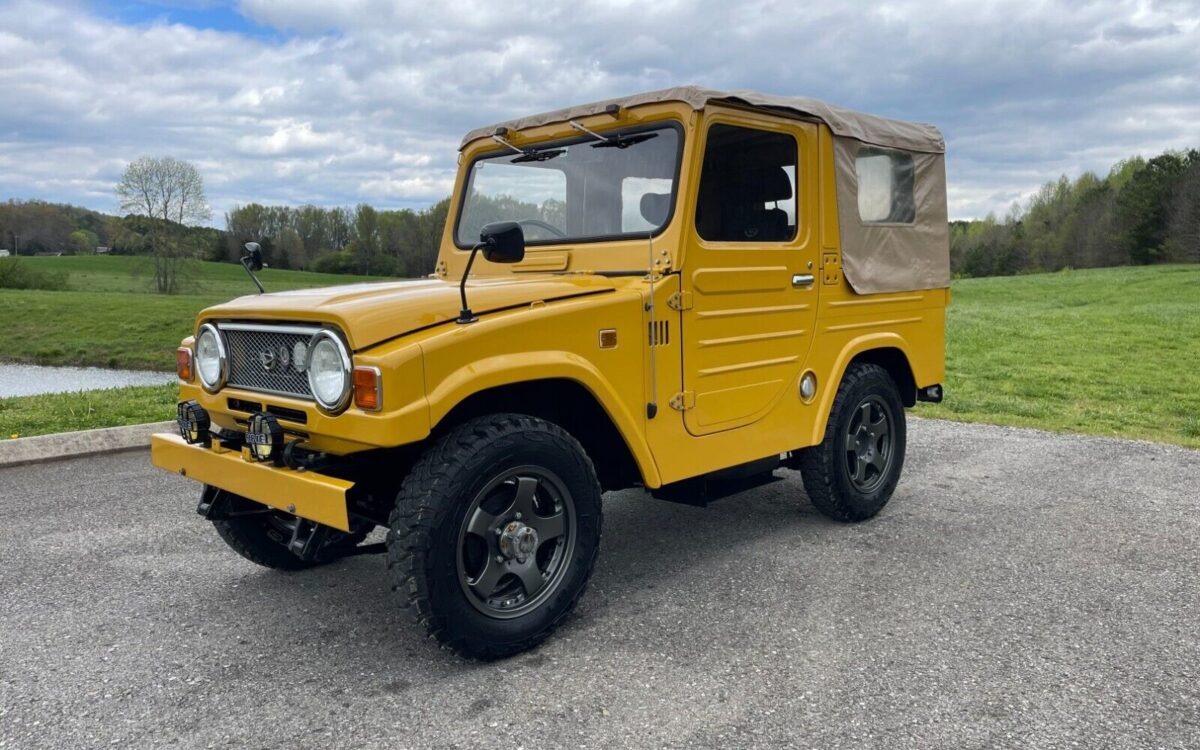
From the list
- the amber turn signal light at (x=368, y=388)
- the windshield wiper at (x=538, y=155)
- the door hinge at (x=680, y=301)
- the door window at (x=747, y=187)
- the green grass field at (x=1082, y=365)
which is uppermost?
the windshield wiper at (x=538, y=155)

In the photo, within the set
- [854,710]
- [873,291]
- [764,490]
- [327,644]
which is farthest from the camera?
[764,490]

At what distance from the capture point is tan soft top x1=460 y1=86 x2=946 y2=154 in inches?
163

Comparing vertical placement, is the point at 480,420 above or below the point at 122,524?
above

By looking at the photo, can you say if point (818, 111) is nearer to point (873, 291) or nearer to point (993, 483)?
point (873, 291)

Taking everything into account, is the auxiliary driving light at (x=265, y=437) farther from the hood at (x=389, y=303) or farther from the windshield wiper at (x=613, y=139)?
the windshield wiper at (x=613, y=139)

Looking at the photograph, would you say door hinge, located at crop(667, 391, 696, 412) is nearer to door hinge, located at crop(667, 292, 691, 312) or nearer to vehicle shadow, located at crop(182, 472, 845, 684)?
door hinge, located at crop(667, 292, 691, 312)

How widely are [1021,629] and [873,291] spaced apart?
6.90 ft

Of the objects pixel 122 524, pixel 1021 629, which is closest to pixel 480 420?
pixel 1021 629

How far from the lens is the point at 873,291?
5164 mm

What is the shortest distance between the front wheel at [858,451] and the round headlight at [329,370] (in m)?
2.79

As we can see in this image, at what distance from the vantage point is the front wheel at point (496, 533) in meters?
3.21

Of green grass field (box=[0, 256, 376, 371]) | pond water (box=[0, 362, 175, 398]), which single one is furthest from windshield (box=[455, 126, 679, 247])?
pond water (box=[0, 362, 175, 398])

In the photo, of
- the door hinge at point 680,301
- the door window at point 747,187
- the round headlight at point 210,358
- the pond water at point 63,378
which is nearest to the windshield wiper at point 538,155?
the door window at point 747,187

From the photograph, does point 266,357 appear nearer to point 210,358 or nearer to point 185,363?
point 210,358
